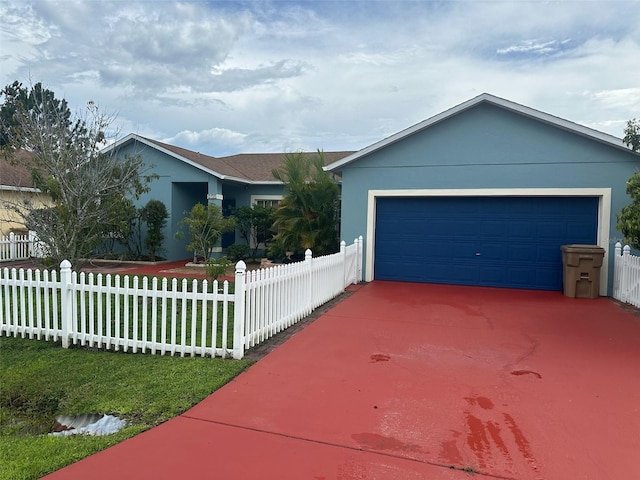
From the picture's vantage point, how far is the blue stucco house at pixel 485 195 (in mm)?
10516

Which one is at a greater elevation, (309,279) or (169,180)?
(169,180)

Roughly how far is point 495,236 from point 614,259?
2701 mm

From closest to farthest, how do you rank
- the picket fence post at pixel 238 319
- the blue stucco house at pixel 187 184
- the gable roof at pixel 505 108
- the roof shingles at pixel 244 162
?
the picket fence post at pixel 238 319
the gable roof at pixel 505 108
the blue stucco house at pixel 187 184
the roof shingles at pixel 244 162

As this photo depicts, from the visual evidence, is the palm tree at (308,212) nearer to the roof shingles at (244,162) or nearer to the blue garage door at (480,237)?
the blue garage door at (480,237)

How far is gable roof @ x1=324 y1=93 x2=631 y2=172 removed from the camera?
399 inches

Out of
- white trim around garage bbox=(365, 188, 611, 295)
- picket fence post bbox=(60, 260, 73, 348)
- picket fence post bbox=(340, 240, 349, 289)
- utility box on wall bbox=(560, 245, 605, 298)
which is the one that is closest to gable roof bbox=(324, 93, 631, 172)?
white trim around garage bbox=(365, 188, 611, 295)

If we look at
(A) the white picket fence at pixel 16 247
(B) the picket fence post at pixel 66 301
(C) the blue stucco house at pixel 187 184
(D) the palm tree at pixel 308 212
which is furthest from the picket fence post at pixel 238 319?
(A) the white picket fence at pixel 16 247

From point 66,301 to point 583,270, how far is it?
10.6m

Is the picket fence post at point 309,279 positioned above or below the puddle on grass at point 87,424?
above

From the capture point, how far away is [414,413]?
4.00 meters

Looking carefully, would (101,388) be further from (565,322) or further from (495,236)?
(495,236)

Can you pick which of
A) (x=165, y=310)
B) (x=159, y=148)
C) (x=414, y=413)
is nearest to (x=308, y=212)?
(x=159, y=148)

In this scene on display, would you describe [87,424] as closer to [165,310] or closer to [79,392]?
[79,392]

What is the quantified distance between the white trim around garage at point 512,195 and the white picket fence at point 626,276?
308 mm
